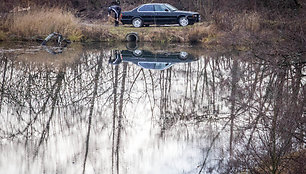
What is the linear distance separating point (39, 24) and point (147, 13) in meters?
5.83

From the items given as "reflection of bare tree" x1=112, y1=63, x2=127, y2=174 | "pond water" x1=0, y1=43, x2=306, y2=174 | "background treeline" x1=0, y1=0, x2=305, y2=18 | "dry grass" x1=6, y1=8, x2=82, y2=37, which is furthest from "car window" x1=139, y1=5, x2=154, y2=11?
"reflection of bare tree" x1=112, y1=63, x2=127, y2=174

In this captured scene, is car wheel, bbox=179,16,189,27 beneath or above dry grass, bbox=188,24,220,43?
above

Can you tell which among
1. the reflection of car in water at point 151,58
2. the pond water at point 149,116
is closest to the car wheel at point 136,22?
the reflection of car in water at point 151,58

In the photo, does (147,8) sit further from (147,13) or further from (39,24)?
(39,24)

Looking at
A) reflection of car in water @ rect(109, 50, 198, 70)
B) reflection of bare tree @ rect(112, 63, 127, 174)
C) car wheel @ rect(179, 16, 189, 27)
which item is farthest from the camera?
car wheel @ rect(179, 16, 189, 27)

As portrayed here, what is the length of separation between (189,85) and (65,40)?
11.3 metres

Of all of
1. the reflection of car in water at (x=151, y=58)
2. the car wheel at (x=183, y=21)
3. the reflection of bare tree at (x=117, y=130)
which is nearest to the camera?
the reflection of bare tree at (x=117, y=130)

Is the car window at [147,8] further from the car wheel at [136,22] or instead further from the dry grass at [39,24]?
the dry grass at [39,24]

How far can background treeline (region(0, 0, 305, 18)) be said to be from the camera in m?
24.1

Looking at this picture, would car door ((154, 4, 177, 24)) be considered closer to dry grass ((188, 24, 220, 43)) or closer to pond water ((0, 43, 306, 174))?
dry grass ((188, 24, 220, 43))

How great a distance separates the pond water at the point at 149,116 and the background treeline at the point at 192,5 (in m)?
10.5

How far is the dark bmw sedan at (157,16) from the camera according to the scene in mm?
23406

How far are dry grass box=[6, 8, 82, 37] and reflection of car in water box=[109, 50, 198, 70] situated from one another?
175 inches

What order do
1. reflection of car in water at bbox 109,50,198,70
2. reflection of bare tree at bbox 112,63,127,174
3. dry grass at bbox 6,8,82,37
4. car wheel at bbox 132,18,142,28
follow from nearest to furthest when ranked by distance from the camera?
reflection of bare tree at bbox 112,63,127,174, reflection of car in water at bbox 109,50,198,70, dry grass at bbox 6,8,82,37, car wheel at bbox 132,18,142,28
